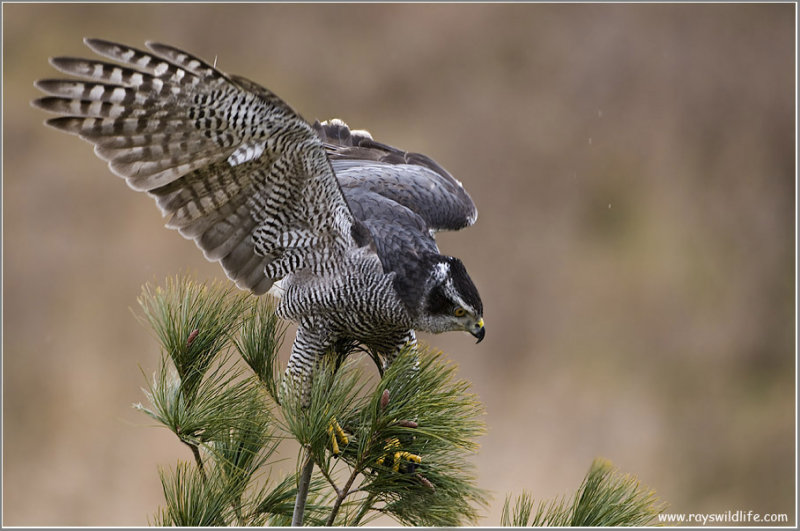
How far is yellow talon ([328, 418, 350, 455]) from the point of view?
5.67 feet

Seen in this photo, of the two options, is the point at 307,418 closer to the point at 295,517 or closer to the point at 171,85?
the point at 295,517

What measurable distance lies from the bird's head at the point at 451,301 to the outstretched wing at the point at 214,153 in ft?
1.23

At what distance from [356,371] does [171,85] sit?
1012 millimetres

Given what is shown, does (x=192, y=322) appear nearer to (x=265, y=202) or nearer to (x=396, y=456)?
(x=265, y=202)

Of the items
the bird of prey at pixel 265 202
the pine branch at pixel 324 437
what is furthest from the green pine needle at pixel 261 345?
the bird of prey at pixel 265 202

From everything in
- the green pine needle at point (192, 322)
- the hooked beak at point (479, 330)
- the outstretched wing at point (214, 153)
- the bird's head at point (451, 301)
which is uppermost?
the outstretched wing at point (214, 153)

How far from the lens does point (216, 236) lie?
2480 mm

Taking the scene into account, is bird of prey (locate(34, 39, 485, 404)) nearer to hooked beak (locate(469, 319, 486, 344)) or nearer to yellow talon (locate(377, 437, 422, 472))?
hooked beak (locate(469, 319, 486, 344))

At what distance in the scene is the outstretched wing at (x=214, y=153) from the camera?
6.68ft

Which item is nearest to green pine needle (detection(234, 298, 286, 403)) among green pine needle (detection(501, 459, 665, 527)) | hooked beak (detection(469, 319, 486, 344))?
hooked beak (detection(469, 319, 486, 344))

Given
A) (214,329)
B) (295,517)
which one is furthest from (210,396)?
(295,517)

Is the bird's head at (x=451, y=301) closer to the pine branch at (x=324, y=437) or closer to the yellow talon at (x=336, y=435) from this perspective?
the pine branch at (x=324, y=437)

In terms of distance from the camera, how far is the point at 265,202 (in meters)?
2.42

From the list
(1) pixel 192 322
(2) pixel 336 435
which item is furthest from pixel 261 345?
(2) pixel 336 435
